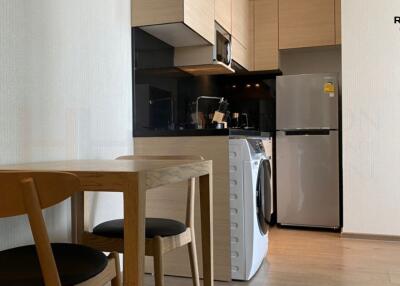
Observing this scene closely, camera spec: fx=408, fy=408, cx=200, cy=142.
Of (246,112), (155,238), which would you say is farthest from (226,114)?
(155,238)

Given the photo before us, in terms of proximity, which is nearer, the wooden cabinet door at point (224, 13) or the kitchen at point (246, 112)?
the kitchen at point (246, 112)

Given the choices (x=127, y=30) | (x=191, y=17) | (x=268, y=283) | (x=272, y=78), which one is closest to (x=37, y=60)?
(x=127, y=30)

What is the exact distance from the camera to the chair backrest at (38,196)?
0.94 meters

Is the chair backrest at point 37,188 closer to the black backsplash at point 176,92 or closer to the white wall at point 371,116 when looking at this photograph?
the black backsplash at point 176,92

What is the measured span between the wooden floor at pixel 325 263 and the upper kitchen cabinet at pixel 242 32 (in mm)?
1751

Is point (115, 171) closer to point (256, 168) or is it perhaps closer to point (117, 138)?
point (117, 138)

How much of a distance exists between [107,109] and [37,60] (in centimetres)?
63

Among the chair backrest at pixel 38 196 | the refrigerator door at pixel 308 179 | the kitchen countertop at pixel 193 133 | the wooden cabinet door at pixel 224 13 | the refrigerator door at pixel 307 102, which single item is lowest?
the refrigerator door at pixel 308 179

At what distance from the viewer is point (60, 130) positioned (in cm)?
204

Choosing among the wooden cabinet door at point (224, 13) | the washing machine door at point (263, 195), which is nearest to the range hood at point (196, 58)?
the wooden cabinet door at point (224, 13)

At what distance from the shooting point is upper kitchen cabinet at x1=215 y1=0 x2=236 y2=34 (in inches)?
134

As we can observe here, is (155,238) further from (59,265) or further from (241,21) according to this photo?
(241,21)

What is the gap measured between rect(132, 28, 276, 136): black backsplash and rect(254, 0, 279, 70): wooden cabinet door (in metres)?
0.24

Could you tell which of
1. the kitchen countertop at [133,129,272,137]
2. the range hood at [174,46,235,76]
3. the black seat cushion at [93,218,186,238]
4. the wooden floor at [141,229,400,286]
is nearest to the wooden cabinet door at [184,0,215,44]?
the range hood at [174,46,235,76]
